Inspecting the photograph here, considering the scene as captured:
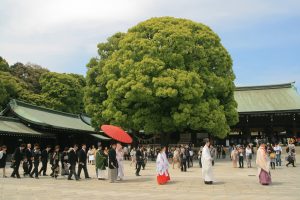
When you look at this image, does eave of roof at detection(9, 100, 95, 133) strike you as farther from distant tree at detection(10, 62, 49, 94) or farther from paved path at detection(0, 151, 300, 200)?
distant tree at detection(10, 62, 49, 94)

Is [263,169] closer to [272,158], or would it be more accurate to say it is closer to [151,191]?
[151,191]

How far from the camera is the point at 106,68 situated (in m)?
33.5

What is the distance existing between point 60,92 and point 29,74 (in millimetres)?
8177

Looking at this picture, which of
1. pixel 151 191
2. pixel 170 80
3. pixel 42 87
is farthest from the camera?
pixel 42 87

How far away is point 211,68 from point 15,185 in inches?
893

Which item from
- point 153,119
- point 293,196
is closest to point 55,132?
point 153,119

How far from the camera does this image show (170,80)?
29062 millimetres

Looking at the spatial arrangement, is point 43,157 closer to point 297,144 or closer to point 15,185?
point 15,185

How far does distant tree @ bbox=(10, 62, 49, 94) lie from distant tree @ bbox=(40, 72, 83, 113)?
3244 mm

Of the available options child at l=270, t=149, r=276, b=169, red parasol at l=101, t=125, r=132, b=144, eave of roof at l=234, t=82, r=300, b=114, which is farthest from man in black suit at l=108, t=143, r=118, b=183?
eave of roof at l=234, t=82, r=300, b=114

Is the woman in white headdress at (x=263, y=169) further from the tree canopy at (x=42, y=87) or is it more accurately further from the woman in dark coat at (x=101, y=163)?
the tree canopy at (x=42, y=87)

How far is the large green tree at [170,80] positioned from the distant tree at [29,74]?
32.5 meters

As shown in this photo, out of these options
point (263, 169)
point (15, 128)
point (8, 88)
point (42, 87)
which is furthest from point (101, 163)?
point (42, 87)

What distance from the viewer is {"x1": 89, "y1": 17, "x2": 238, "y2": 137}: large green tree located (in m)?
29.8
